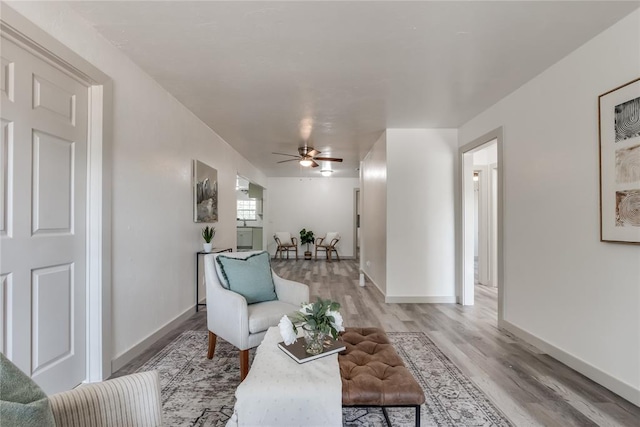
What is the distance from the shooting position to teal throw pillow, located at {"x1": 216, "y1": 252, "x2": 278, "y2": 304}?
2.40 m

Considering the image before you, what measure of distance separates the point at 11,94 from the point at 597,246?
3.73 metres

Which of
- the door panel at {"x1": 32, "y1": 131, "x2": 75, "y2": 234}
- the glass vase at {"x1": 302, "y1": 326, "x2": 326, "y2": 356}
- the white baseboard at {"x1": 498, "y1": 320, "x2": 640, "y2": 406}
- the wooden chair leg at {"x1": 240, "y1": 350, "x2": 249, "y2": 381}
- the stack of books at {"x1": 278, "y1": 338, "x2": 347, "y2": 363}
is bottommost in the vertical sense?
the white baseboard at {"x1": 498, "y1": 320, "x2": 640, "y2": 406}

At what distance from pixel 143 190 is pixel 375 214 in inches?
141

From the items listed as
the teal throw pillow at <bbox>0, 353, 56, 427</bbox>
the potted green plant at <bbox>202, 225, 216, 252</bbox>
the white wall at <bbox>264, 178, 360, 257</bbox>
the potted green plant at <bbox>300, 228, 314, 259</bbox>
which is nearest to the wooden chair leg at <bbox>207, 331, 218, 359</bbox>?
the potted green plant at <bbox>202, 225, 216, 252</bbox>

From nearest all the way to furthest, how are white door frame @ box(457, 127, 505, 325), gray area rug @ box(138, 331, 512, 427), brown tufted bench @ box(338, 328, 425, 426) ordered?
brown tufted bench @ box(338, 328, 425, 426) → gray area rug @ box(138, 331, 512, 427) → white door frame @ box(457, 127, 505, 325)

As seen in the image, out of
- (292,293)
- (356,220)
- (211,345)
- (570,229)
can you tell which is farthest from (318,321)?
(356,220)

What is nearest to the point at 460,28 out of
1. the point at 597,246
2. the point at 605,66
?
the point at 605,66

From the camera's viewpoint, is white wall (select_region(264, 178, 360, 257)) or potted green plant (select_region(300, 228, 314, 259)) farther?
white wall (select_region(264, 178, 360, 257))

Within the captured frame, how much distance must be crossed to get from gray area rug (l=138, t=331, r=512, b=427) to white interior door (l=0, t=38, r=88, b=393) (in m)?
0.65

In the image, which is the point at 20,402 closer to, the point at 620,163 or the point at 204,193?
the point at 620,163

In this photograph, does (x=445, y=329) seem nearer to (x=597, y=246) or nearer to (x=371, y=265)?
(x=597, y=246)

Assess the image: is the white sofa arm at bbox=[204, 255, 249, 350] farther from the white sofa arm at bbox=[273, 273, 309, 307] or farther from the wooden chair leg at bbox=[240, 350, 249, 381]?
the white sofa arm at bbox=[273, 273, 309, 307]

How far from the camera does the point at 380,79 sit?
2742mm

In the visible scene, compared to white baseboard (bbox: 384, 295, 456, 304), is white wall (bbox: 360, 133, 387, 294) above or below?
above
